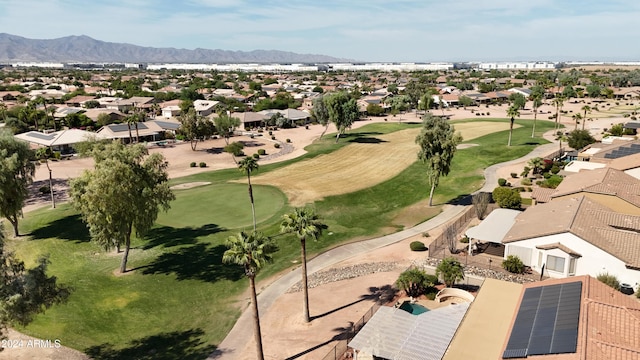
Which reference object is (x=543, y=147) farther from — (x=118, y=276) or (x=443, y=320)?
(x=118, y=276)

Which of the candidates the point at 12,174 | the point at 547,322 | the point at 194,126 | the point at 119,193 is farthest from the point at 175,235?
the point at 194,126

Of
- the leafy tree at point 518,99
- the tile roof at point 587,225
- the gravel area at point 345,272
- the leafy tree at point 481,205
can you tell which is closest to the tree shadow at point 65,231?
the gravel area at point 345,272

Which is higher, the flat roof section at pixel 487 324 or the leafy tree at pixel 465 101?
the leafy tree at pixel 465 101

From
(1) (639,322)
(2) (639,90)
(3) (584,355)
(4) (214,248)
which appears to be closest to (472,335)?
(3) (584,355)

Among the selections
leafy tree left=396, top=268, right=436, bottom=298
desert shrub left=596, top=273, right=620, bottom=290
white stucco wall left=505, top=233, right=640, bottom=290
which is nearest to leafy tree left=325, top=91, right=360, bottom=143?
white stucco wall left=505, top=233, right=640, bottom=290

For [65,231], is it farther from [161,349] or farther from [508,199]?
[508,199]

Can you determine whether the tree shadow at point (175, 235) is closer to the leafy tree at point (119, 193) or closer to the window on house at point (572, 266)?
the leafy tree at point (119, 193)
